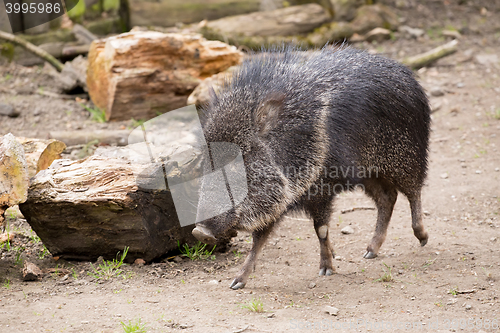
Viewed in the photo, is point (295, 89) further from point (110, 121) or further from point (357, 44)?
point (357, 44)

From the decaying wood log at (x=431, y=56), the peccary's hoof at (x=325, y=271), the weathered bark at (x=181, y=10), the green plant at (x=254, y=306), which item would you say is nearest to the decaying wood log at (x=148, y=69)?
the weathered bark at (x=181, y=10)

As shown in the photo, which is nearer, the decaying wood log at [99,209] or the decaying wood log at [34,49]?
the decaying wood log at [99,209]

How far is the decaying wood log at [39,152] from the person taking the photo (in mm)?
3949

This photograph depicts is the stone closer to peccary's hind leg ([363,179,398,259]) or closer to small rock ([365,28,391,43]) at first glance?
peccary's hind leg ([363,179,398,259])

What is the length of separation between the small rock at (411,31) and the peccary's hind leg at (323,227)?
7301 mm

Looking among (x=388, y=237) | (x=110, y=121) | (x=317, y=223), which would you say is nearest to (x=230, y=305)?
(x=317, y=223)

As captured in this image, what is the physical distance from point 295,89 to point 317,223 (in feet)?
3.27

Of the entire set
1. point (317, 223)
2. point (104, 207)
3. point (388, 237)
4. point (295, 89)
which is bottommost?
point (388, 237)

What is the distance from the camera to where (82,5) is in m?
8.32

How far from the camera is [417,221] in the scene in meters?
4.00

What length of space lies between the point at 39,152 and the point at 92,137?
5.42 feet

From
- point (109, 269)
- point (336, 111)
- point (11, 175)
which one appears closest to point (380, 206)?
point (336, 111)

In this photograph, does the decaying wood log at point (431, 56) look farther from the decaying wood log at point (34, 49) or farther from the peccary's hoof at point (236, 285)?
the peccary's hoof at point (236, 285)

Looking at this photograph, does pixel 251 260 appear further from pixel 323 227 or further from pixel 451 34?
pixel 451 34
